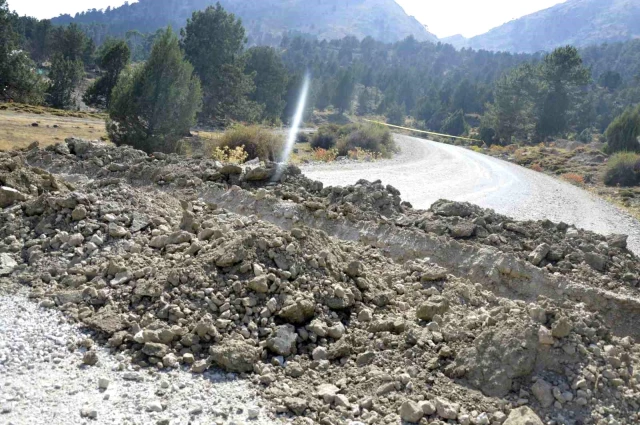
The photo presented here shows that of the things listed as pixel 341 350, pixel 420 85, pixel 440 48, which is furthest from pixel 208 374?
pixel 440 48

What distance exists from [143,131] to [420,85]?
96.2m

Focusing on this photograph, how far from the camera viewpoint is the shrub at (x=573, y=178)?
26.7 m

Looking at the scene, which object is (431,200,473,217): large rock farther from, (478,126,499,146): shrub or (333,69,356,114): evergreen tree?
(333,69,356,114): evergreen tree

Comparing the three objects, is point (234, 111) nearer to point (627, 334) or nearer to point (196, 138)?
point (196, 138)

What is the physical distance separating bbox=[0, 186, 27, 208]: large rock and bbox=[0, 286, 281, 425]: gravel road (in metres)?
2.92

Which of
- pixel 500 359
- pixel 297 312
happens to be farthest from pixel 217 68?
pixel 500 359

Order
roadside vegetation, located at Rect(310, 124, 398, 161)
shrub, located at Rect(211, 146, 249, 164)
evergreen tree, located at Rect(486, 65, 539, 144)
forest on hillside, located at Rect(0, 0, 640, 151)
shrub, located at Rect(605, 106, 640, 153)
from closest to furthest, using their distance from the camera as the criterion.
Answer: shrub, located at Rect(211, 146, 249, 164) → roadside vegetation, located at Rect(310, 124, 398, 161) → forest on hillside, located at Rect(0, 0, 640, 151) → shrub, located at Rect(605, 106, 640, 153) → evergreen tree, located at Rect(486, 65, 539, 144)

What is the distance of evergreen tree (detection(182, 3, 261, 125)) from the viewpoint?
36.1 m

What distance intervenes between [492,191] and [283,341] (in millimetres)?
15271

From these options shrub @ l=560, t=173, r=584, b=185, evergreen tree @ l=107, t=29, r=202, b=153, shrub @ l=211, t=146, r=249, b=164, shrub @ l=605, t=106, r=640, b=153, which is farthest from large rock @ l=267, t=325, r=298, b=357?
shrub @ l=605, t=106, r=640, b=153

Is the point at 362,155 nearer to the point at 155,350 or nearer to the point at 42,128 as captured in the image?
the point at 42,128

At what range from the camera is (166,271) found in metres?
5.38

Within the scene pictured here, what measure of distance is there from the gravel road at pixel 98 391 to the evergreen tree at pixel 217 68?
3243cm

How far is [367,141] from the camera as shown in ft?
99.0
